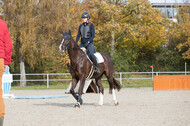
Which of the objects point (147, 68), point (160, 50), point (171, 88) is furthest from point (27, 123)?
point (160, 50)

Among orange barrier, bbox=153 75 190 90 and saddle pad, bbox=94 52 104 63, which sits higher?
saddle pad, bbox=94 52 104 63

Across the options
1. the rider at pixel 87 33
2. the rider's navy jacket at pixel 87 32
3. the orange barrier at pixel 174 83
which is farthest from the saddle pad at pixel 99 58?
the orange barrier at pixel 174 83

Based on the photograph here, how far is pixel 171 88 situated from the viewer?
19.6 metres

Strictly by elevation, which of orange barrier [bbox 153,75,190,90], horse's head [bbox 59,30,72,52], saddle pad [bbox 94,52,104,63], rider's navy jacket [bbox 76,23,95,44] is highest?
rider's navy jacket [bbox 76,23,95,44]

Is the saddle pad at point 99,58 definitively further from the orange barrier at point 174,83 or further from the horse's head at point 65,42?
the orange barrier at point 174,83

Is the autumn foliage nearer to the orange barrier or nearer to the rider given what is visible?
the orange barrier

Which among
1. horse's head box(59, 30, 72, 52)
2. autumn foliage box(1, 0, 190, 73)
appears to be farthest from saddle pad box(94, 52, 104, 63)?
autumn foliage box(1, 0, 190, 73)

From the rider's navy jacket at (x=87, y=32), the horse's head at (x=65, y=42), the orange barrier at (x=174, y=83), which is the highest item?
the rider's navy jacket at (x=87, y=32)

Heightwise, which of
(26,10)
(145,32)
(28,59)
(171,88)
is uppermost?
(26,10)

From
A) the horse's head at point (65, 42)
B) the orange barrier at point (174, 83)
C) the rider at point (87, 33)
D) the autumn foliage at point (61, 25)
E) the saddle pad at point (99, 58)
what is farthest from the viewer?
the autumn foliage at point (61, 25)

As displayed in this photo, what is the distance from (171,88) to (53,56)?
37.4ft

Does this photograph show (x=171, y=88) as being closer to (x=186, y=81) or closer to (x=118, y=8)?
(x=186, y=81)

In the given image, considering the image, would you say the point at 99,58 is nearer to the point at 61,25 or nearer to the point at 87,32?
the point at 87,32

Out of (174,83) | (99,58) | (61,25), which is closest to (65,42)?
(99,58)
